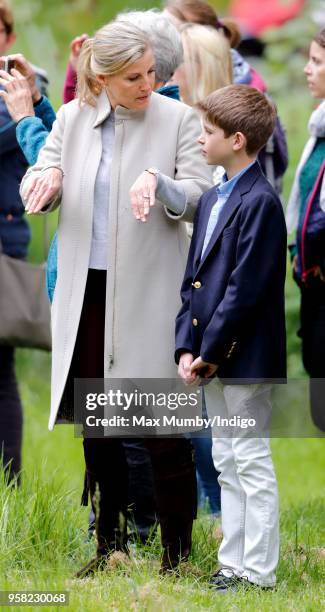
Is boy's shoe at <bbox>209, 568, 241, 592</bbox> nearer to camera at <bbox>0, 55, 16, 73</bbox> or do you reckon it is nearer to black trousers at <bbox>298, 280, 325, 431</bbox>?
black trousers at <bbox>298, 280, 325, 431</bbox>

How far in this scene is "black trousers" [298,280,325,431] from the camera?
457 cm

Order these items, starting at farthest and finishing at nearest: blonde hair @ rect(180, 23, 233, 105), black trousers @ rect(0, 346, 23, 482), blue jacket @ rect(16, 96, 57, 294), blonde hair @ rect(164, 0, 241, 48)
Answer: blonde hair @ rect(164, 0, 241, 48), black trousers @ rect(0, 346, 23, 482), blonde hair @ rect(180, 23, 233, 105), blue jacket @ rect(16, 96, 57, 294)

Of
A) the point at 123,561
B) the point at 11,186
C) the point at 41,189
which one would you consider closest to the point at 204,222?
the point at 41,189

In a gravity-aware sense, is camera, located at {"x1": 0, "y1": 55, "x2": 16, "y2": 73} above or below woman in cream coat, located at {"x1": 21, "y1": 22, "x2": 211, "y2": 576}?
above

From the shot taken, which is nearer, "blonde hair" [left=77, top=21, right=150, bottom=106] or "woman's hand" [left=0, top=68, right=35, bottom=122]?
"blonde hair" [left=77, top=21, right=150, bottom=106]

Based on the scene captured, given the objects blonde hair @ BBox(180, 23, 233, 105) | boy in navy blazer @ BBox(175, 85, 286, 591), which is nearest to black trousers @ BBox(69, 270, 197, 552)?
boy in navy blazer @ BBox(175, 85, 286, 591)

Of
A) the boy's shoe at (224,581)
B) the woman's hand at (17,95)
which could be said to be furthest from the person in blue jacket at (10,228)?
the boy's shoe at (224,581)

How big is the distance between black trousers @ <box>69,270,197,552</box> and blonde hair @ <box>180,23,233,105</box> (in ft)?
4.15

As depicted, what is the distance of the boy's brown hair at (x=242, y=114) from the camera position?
12.6ft

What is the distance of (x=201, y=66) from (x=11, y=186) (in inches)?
35.4

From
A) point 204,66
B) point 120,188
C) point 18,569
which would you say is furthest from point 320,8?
point 18,569

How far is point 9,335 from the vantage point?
4977mm

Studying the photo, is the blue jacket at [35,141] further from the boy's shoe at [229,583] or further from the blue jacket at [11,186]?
the boy's shoe at [229,583]

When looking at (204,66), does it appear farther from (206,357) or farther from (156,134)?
(206,357)
